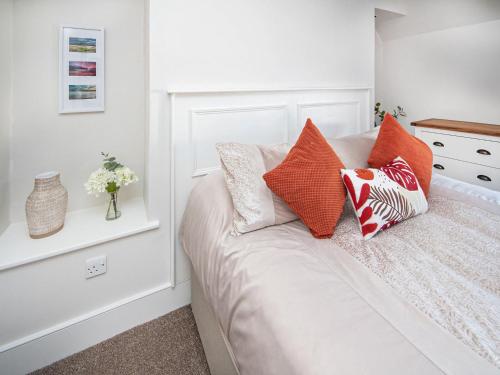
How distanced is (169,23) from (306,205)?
1161mm

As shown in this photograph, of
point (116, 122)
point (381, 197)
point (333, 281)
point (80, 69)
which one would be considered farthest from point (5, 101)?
point (381, 197)

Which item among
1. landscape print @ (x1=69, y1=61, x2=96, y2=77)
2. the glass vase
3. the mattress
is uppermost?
landscape print @ (x1=69, y1=61, x2=96, y2=77)

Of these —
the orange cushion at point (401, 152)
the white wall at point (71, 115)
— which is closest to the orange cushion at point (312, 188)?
the orange cushion at point (401, 152)

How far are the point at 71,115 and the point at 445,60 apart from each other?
3297 mm

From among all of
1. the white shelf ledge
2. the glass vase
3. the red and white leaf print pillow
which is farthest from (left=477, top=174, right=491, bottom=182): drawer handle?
the glass vase

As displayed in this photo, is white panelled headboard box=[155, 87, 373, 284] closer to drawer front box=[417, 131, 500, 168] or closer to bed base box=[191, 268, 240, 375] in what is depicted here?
bed base box=[191, 268, 240, 375]

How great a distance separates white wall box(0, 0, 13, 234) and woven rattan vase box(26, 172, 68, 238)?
209 mm

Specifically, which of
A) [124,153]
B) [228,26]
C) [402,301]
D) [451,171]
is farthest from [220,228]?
[451,171]

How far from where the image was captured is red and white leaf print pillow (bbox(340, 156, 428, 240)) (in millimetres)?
1123

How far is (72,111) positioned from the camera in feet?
4.83

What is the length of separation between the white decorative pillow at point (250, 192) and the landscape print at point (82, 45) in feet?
3.10

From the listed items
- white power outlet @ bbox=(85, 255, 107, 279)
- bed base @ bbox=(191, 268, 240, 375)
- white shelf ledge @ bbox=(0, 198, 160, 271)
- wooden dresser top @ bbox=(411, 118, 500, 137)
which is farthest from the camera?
wooden dresser top @ bbox=(411, 118, 500, 137)

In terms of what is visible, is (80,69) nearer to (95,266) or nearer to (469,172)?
(95,266)

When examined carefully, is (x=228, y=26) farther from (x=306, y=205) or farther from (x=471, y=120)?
(x=471, y=120)
